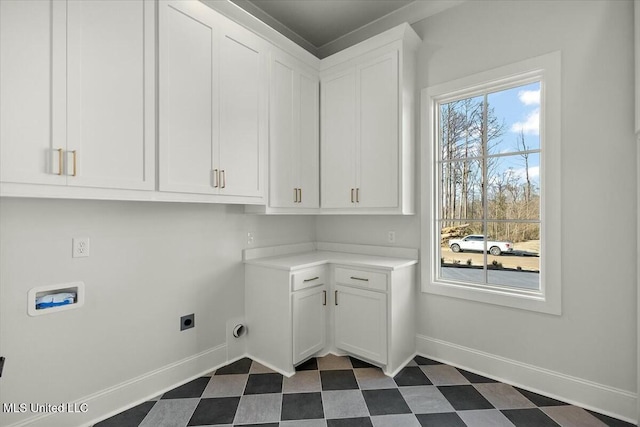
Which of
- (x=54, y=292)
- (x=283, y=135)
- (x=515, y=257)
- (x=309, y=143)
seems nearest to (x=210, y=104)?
(x=283, y=135)

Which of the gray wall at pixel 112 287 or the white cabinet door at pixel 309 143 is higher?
the white cabinet door at pixel 309 143

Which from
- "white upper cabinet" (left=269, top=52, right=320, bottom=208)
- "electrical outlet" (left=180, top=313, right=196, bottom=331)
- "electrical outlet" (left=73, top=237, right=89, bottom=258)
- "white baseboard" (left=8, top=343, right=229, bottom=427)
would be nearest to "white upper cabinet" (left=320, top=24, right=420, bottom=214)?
"white upper cabinet" (left=269, top=52, right=320, bottom=208)

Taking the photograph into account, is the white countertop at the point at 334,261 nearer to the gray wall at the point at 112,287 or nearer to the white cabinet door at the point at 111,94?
the gray wall at the point at 112,287

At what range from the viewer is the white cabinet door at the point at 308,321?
7.84 feet

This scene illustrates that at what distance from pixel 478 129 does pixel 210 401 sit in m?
2.79

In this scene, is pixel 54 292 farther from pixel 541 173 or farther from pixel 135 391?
pixel 541 173

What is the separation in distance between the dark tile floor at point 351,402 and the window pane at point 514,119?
172cm

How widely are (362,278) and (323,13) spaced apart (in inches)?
94.8

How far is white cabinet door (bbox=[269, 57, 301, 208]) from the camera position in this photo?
2.52 metres

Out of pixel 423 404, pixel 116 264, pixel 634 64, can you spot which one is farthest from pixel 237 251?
pixel 634 64

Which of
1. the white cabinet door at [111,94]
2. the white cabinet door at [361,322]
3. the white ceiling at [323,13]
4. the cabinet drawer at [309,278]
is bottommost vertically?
the white cabinet door at [361,322]

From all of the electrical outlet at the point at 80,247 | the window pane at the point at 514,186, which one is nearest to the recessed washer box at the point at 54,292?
the electrical outlet at the point at 80,247

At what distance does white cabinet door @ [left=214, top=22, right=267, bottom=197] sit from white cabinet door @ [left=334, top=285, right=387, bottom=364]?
1127 millimetres

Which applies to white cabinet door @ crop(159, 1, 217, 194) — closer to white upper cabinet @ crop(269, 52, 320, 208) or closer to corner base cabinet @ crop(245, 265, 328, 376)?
white upper cabinet @ crop(269, 52, 320, 208)
